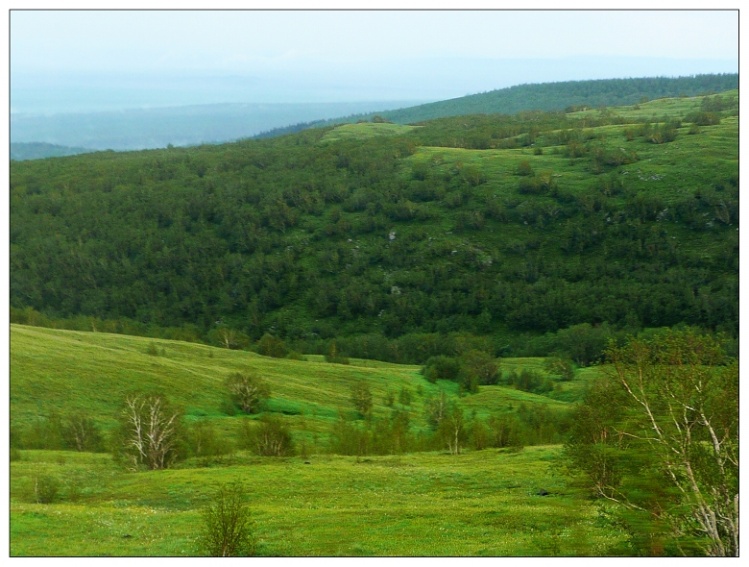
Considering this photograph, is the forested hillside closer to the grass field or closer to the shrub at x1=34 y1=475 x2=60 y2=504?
the grass field

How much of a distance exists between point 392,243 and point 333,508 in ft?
139

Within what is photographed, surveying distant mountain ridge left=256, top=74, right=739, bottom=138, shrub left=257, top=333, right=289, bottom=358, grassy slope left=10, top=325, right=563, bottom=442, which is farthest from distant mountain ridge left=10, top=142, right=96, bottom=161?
distant mountain ridge left=256, top=74, right=739, bottom=138

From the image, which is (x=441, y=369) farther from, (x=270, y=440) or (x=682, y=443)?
(x=682, y=443)

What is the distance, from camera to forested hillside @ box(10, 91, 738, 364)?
47812 mm

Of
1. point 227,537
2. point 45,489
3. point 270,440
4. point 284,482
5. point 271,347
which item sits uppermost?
point 271,347

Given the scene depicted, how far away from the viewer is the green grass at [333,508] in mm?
22016

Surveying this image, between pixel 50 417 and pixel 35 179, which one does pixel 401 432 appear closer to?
pixel 50 417

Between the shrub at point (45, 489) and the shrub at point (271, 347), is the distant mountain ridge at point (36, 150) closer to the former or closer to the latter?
the shrub at point (271, 347)

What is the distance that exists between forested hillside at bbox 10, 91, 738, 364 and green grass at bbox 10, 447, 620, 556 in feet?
53.8

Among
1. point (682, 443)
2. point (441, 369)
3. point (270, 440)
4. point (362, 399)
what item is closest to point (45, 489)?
point (270, 440)

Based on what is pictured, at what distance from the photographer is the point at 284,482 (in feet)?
93.1

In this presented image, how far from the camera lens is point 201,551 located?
2162 cm

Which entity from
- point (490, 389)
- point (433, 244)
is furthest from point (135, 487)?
point (433, 244)

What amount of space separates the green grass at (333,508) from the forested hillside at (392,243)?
16410mm
